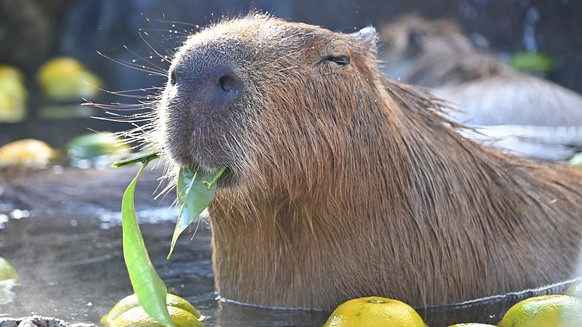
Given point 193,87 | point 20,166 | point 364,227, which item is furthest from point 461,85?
point 193,87

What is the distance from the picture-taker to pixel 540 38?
11.2 metres

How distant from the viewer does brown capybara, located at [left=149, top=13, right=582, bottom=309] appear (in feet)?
11.2

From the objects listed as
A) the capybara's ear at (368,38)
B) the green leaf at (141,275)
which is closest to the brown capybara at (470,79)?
the capybara's ear at (368,38)

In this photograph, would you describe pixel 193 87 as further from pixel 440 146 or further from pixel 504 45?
pixel 504 45

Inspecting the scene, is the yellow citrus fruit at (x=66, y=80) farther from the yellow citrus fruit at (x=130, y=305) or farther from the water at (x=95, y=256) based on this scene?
the yellow citrus fruit at (x=130, y=305)

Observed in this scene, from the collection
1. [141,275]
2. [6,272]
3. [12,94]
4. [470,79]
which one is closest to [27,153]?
[6,272]

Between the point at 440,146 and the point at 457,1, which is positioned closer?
the point at 440,146

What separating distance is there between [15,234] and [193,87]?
2442mm

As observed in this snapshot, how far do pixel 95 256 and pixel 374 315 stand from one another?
2074 mm

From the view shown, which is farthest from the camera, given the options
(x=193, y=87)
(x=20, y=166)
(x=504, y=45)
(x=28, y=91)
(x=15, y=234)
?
(x=504, y=45)

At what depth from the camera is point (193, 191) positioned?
3.32 m

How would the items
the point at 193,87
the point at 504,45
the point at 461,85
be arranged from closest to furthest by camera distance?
1. the point at 193,87
2. the point at 461,85
3. the point at 504,45

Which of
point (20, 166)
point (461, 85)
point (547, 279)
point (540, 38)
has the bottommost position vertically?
point (547, 279)

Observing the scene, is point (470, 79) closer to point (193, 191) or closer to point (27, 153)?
point (27, 153)
